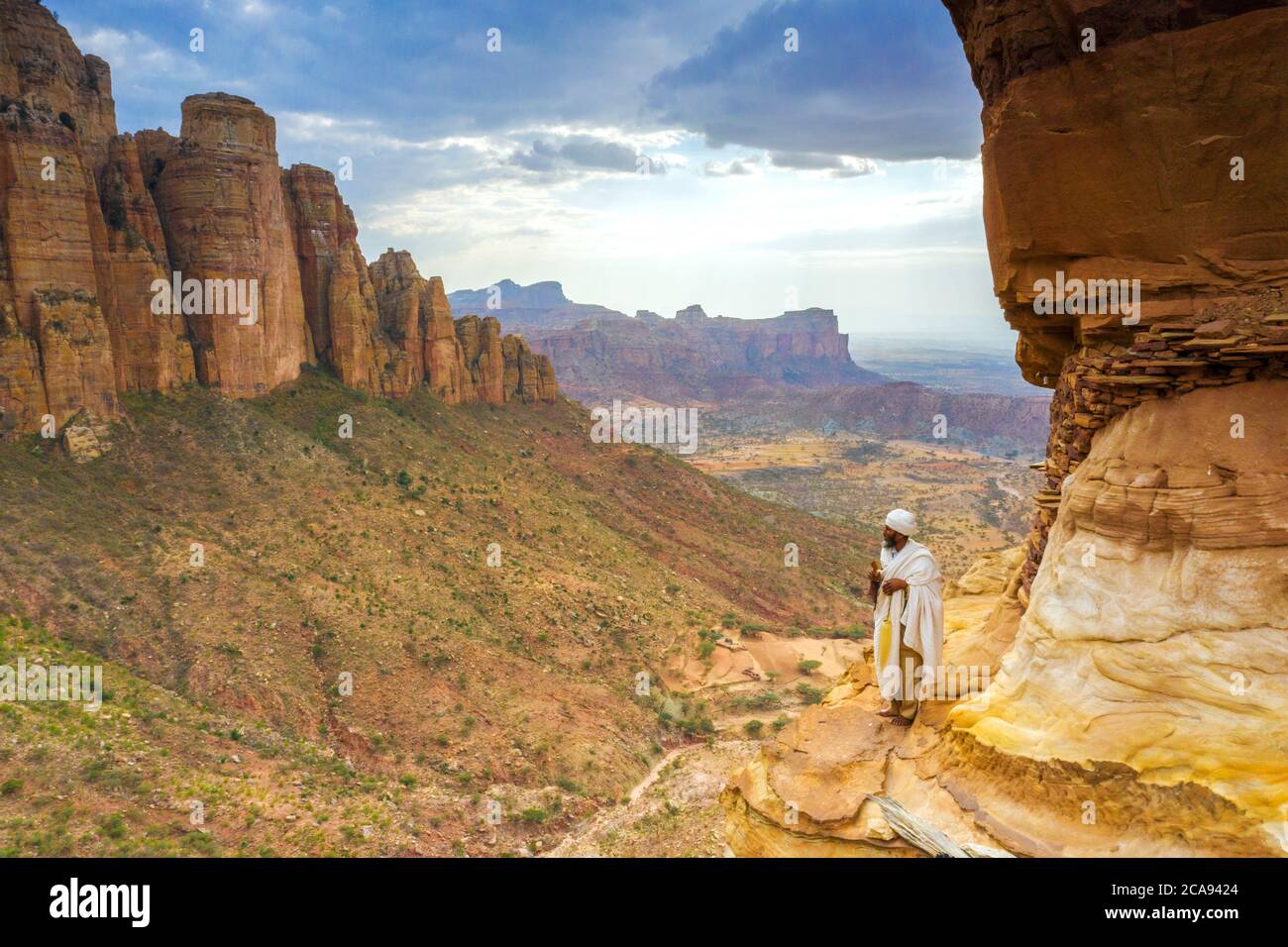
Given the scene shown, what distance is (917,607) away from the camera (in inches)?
328

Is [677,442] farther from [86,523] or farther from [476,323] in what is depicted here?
[86,523]

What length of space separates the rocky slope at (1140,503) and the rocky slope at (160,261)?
3066 centimetres

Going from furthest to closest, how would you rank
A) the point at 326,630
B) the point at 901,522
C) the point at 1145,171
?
the point at 326,630 → the point at 901,522 → the point at 1145,171

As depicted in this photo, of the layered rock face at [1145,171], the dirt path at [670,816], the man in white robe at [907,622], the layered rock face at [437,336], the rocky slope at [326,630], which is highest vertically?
the layered rock face at [437,336]

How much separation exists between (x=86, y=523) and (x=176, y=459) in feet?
17.8

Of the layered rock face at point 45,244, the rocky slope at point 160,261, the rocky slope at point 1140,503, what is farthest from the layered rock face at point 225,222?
the rocky slope at point 1140,503

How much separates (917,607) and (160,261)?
34866 millimetres

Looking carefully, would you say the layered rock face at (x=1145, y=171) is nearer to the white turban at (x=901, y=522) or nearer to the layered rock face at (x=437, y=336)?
the white turban at (x=901, y=522)

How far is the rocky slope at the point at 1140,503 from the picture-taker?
6082 millimetres

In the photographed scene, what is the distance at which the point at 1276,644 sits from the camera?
236 inches

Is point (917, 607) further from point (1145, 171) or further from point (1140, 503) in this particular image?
point (1145, 171)

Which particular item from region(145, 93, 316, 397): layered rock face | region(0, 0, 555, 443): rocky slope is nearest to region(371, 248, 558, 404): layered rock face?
region(0, 0, 555, 443): rocky slope

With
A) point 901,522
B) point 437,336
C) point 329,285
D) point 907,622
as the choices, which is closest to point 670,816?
point 907,622

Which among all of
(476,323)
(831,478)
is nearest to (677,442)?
(831,478)
